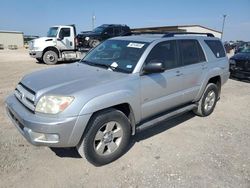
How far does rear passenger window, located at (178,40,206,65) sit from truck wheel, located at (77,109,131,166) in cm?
189

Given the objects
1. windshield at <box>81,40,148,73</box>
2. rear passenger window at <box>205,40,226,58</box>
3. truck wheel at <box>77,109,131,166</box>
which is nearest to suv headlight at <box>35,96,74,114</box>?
truck wheel at <box>77,109,131,166</box>

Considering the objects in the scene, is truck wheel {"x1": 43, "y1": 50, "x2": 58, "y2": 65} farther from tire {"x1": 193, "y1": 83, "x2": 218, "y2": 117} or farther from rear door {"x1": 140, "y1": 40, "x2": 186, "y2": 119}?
rear door {"x1": 140, "y1": 40, "x2": 186, "y2": 119}

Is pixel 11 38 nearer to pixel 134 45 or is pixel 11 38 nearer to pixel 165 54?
pixel 134 45

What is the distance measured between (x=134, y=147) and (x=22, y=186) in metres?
1.76

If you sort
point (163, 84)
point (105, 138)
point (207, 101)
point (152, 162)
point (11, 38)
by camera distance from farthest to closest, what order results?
point (11, 38)
point (207, 101)
point (163, 84)
point (152, 162)
point (105, 138)

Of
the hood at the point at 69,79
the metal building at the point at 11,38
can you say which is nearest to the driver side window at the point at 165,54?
the hood at the point at 69,79

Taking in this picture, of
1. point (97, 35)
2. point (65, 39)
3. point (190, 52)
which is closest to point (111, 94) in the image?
point (190, 52)

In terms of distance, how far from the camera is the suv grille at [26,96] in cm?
298

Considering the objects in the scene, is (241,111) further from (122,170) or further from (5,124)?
(5,124)

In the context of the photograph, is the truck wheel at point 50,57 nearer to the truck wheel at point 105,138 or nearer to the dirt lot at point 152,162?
the dirt lot at point 152,162

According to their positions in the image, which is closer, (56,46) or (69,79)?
(69,79)

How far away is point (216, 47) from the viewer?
5.41 metres

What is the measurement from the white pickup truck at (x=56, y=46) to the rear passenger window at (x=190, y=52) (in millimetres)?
9449

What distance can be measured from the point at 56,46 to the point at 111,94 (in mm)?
11677
